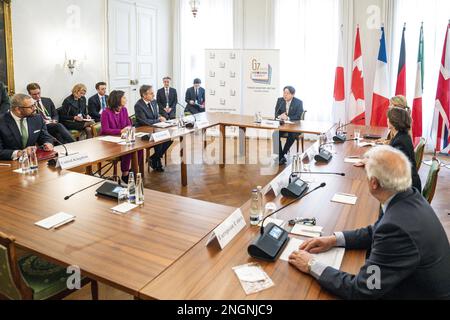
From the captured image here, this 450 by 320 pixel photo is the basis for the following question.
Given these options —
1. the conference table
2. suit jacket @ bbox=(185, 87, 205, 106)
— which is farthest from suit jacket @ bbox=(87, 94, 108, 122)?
the conference table

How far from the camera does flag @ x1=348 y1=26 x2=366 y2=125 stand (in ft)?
22.4

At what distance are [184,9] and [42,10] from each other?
3.12 metres

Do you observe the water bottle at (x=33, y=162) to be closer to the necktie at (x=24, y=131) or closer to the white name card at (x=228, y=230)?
the necktie at (x=24, y=131)

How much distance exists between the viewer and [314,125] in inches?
215

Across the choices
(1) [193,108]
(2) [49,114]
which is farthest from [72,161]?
(1) [193,108]

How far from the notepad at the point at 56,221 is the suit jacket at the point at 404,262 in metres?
1.34

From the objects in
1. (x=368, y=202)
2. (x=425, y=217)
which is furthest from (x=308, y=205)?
(x=425, y=217)

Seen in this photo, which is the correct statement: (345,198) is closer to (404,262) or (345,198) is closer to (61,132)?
(404,262)

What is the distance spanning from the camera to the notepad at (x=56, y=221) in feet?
6.86

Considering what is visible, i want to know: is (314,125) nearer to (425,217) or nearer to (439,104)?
(439,104)

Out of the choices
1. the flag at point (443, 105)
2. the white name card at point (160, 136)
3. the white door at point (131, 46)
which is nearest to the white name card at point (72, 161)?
the white name card at point (160, 136)

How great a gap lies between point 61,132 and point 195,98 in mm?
3044

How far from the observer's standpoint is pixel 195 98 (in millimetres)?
7918

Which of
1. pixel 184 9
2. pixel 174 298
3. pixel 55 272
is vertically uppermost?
pixel 184 9
